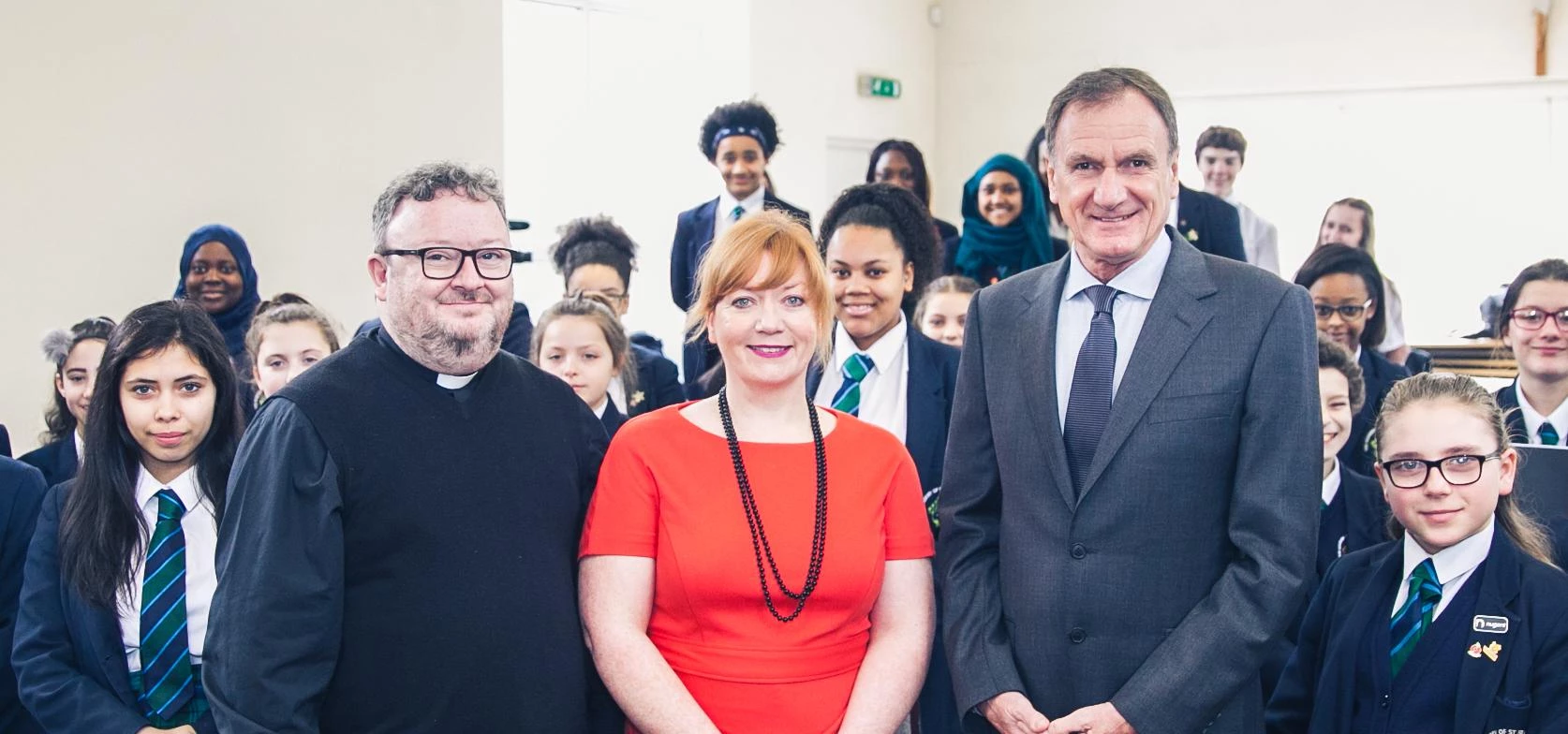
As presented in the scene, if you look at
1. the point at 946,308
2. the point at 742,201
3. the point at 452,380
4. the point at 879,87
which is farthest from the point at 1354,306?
the point at 879,87

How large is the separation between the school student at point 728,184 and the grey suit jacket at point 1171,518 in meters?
3.27

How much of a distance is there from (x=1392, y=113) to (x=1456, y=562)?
23.1 feet

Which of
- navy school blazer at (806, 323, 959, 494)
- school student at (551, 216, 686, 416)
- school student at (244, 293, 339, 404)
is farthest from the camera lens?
school student at (551, 216, 686, 416)

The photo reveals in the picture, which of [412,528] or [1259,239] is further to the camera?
[1259,239]

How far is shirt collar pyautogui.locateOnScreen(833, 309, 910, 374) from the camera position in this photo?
3201mm

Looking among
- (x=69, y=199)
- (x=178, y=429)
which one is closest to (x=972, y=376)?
(x=178, y=429)

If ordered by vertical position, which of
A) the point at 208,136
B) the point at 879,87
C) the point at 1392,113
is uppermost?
the point at 879,87

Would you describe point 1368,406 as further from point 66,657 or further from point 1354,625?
point 66,657

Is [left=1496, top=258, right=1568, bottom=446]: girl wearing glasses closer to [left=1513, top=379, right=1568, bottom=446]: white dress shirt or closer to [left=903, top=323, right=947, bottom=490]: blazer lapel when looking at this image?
[left=1513, top=379, right=1568, bottom=446]: white dress shirt

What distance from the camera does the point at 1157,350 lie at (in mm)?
2154

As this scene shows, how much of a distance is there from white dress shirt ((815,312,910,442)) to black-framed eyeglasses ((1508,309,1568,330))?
67.9 inches

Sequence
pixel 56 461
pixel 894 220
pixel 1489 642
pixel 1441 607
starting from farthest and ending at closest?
pixel 56 461 < pixel 894 220 < pixel 1441 607 < pixel 1489 642

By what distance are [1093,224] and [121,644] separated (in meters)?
2.04

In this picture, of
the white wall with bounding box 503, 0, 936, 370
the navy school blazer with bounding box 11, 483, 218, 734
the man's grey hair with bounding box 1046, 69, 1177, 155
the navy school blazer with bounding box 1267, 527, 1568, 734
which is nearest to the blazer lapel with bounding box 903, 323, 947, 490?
the navy school blazer with bounding box 1267, 527, 1568, 734
